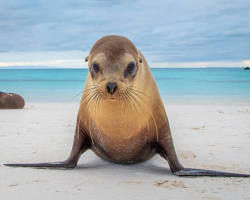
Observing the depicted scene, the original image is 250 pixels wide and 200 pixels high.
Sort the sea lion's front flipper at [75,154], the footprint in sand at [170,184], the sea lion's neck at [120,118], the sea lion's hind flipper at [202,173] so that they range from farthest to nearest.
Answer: the sea lion's front flipper at [75,154] < the sea lion's hind flipper at [202,173] < the sea lion's neck at [120,118] < the footprint in sand at [170,184]

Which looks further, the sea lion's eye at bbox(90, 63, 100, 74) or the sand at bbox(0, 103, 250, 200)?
the sea lion's eye at bbox(90, 63, 100, 74)

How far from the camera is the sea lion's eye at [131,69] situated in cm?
303

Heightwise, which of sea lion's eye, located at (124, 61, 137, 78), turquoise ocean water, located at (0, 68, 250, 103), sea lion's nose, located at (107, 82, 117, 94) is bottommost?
turquoise ocean water, located at (0, 68, 250, 103)

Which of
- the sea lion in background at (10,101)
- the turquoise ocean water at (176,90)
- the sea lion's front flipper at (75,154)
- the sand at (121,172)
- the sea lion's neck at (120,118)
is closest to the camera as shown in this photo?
the sand at (121,172)

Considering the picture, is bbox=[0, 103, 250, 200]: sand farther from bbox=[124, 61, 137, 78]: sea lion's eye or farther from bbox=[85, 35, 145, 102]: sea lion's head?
bbox=[124, 61, 137, 78]: sea lion's eye

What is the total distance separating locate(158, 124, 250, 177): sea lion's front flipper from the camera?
3.24 meters

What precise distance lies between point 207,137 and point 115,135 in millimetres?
2788

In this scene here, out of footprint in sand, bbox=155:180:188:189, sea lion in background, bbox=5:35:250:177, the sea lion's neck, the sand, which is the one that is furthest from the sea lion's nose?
footprint in sand, bbox=155:180:188:189

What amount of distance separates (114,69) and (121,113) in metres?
0.44

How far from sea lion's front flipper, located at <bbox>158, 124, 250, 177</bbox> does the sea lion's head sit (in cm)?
61

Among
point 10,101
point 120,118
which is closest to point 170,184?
point 120,118

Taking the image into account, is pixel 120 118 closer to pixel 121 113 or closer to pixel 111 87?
pixel 121 113

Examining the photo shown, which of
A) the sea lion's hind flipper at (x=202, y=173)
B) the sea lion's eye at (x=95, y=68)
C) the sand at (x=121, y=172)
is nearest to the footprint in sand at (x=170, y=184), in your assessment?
the sand at (x=121, y=172)

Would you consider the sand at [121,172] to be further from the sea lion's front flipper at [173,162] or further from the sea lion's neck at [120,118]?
the sea lion's neck at [120,118]
